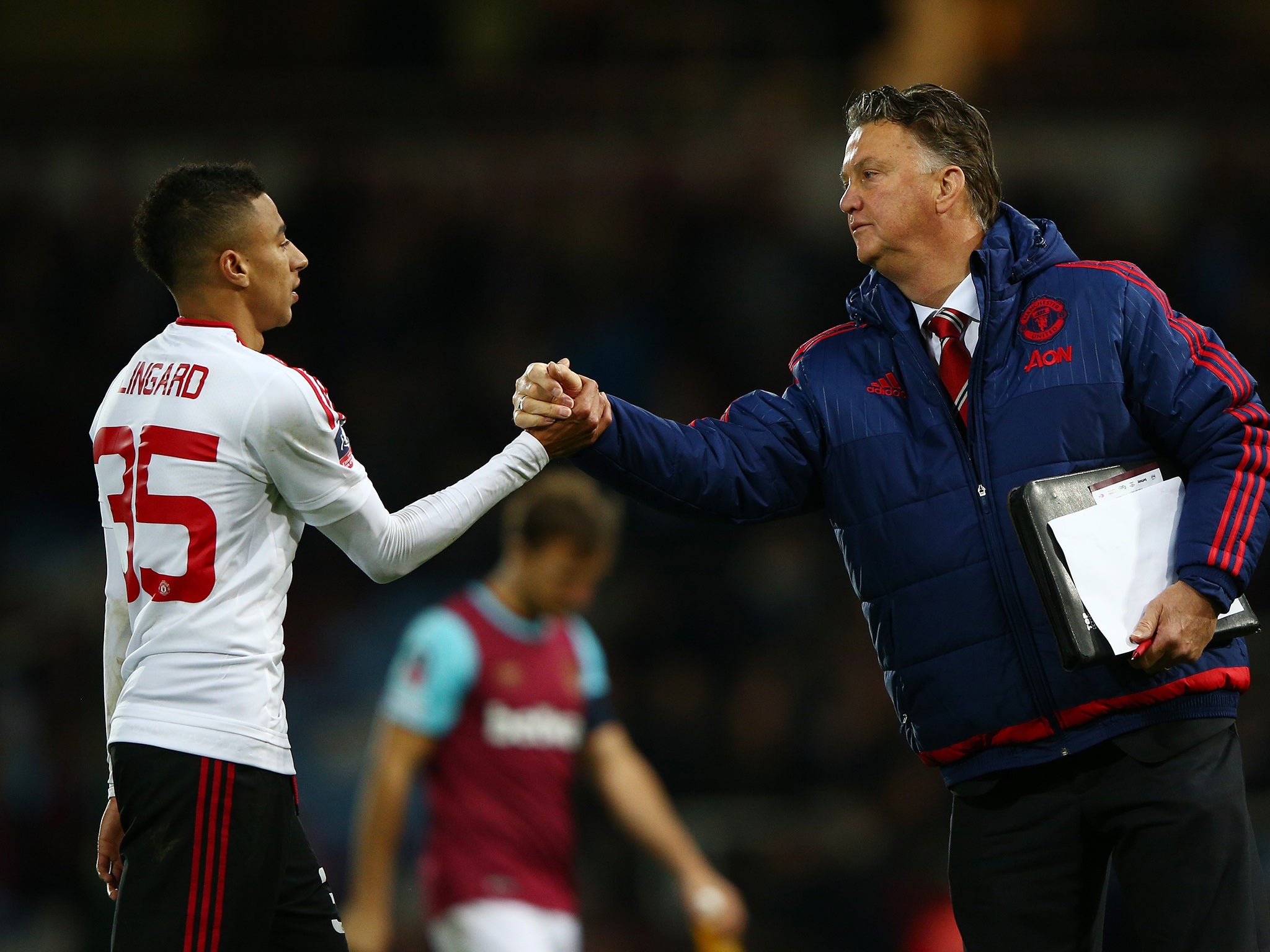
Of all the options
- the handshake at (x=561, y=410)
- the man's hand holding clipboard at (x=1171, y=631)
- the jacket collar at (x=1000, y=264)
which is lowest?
the man's hand holding clipboard at (x=1171, y=631)

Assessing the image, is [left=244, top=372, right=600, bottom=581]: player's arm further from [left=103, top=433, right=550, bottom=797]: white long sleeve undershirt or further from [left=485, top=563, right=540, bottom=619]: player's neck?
[left=485, top=563, right=540, bottom=619]: player's neck

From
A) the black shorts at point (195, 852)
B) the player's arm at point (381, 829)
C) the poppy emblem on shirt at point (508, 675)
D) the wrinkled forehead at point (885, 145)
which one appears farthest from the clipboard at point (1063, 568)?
the player's arm at point (381, 829)

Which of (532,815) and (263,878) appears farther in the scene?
(532,815)

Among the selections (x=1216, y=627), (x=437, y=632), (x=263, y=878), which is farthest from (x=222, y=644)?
(x=437, y=632)

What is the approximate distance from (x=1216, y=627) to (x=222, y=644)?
1.95m

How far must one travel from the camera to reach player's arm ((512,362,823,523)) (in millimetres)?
3279

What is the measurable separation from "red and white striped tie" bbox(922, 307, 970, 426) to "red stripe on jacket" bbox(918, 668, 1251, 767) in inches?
27.3

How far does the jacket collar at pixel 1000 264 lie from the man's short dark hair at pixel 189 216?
54.2 inches

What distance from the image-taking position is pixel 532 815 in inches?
196

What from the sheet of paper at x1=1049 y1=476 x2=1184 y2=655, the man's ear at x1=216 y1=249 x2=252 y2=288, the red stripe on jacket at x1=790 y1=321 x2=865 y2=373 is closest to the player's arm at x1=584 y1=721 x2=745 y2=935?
the red stripe on jacket at x1=790 y1=321 x2=865 y2=373

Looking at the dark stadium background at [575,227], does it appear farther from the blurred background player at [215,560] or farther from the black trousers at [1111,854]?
the blurred background player at [215,560]

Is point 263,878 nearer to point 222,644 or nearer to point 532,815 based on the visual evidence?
point 222,644

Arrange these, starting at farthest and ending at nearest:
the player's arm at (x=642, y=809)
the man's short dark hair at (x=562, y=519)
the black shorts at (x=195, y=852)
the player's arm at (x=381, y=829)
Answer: the man's short dark hair at (x=562, y=519) → the player's arm at (x=642, y=809) → the player's arm at (x=381, y=829) → the black shorts at (x=195, y=852)

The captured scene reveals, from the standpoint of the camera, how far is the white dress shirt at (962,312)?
10.7 ft
